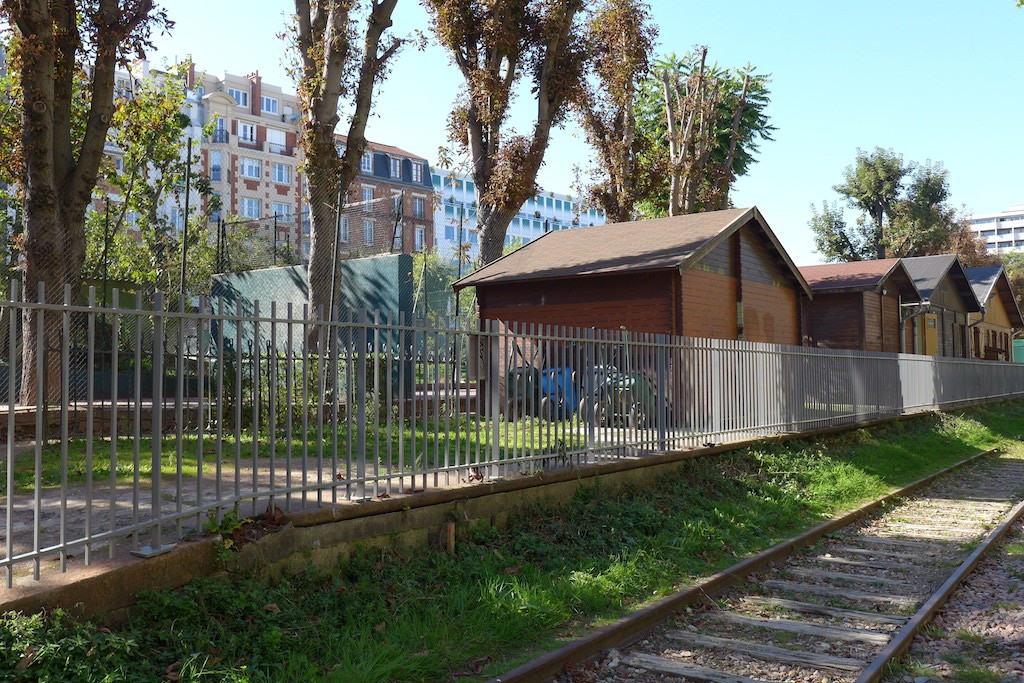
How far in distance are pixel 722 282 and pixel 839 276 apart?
41.9 ft

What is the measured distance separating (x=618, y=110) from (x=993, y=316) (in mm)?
27275

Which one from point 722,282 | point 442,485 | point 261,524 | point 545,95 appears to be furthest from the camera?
point 545,95

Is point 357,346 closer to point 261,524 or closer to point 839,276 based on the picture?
point 261,524

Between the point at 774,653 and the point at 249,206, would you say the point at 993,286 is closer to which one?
the point at 774,653

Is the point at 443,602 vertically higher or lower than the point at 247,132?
lower

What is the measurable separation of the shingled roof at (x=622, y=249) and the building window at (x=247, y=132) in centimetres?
4670

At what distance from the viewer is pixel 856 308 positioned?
29953 mm

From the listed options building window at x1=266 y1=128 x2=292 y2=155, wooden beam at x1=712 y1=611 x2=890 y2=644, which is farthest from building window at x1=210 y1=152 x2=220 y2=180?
wooden beam at x1=712 y1=611 x2=890 y2=644

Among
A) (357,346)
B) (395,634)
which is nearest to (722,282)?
(357,346)

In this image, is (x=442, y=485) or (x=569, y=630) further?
(x=442, y=485)

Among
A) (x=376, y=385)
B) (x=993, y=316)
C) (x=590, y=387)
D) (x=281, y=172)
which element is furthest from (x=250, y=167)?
(x=376, y=385)

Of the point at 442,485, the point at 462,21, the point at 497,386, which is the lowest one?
the point at 442,485

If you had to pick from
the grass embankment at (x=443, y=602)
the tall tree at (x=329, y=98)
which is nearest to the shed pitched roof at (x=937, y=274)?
the tall tree at (x=329, y=98)

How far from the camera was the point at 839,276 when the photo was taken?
103 feet
